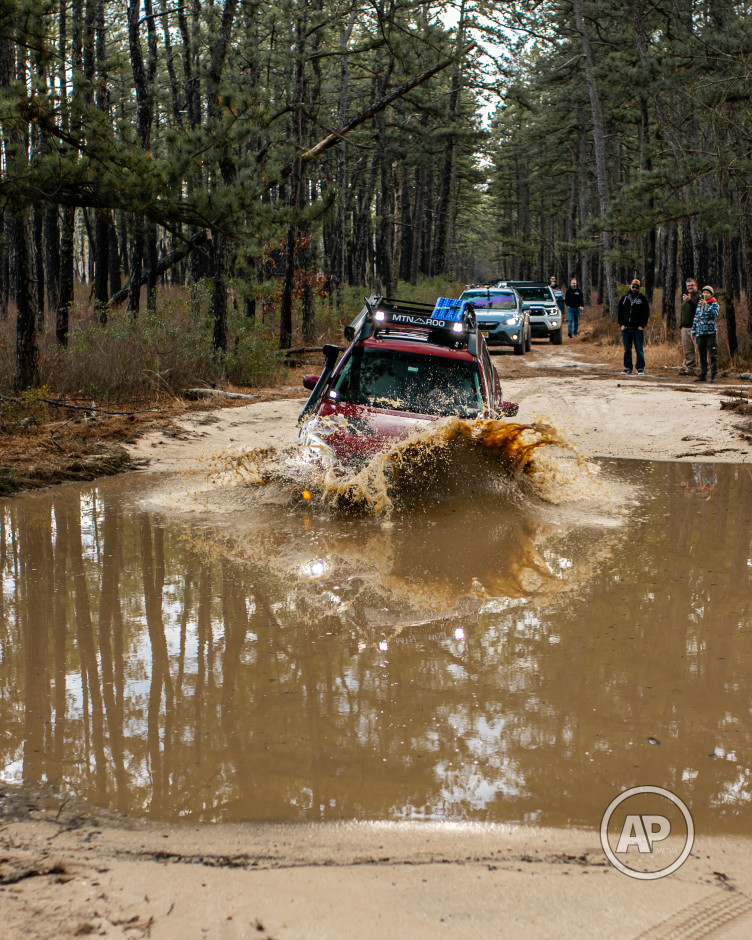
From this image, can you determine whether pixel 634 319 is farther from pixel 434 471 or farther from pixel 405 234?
pixel 405 234

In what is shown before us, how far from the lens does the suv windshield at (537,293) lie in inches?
1234

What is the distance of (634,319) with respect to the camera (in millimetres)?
18797

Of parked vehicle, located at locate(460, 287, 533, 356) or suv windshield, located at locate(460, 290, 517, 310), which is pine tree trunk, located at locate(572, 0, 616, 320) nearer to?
suv windshield, located at locate(460, 290, 517, 310)

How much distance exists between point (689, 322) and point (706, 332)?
115 centimetres

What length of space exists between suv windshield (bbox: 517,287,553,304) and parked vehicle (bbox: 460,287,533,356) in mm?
4214

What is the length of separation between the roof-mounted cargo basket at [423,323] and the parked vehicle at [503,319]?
1511 centimetres

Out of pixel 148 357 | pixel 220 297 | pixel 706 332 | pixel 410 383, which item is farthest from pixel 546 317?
pixel 410 383

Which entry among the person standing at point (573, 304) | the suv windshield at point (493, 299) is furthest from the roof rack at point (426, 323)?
the person standing at point (573, 304)

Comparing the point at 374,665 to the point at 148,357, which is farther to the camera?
the point at 148,357

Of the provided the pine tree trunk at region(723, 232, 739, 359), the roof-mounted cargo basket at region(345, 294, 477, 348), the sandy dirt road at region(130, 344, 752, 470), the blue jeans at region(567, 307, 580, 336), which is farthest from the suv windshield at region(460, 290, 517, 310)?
the roof-mounted cargo basket at region(345, 294, 477, 348)

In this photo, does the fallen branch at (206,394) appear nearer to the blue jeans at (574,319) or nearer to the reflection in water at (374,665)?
the reflection in water at (374,665)

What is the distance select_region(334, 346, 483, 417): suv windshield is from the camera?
854 centimetres

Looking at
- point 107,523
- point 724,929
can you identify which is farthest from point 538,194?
point 724,929

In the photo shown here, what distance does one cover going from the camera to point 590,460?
11062 millimetres
